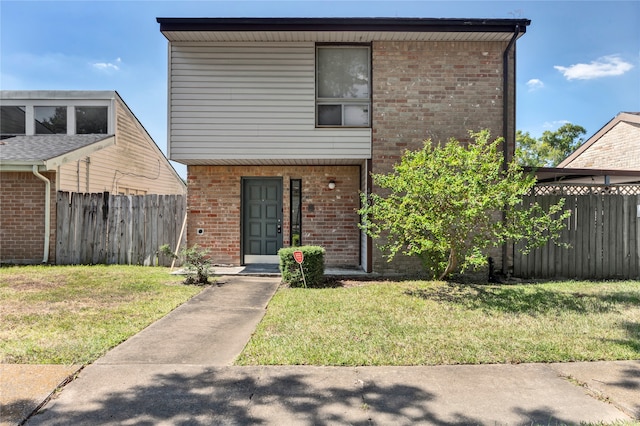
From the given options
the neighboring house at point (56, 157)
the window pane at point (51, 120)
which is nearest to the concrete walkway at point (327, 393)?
the neighboring house at point (56, 157)

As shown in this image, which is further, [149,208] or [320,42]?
[149,208]

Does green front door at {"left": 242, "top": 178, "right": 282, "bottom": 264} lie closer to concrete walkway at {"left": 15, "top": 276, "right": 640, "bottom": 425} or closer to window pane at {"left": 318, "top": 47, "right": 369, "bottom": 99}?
window pane at {"left": 318, "top": 47, "right": 369, "bottom": 99}

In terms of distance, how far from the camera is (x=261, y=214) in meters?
9.23

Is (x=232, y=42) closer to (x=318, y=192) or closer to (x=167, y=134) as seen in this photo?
(x=167, y=134)

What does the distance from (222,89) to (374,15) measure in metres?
3.58

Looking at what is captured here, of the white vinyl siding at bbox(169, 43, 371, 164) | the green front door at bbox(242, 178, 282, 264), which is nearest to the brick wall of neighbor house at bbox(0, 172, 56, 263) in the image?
the white vinyl siding at bbox(169, 43, 371, 164)

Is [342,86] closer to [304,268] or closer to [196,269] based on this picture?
[304,268]

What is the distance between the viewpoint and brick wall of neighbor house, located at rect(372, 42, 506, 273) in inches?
313

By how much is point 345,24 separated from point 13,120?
1227 centimetres

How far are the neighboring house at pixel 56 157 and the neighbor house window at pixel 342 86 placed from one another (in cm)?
724

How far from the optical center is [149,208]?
31.9 feet

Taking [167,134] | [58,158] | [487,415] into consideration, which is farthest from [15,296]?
[487,415]

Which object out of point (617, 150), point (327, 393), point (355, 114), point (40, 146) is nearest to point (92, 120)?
point (40, 146)

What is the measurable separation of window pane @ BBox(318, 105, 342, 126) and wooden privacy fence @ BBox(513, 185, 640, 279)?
14.6ft
